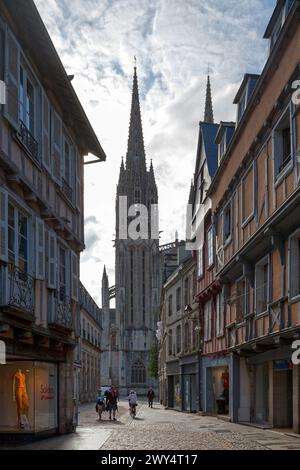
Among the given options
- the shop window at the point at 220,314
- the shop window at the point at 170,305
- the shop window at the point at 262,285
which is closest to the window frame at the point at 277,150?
the shop window at the point at 262,285

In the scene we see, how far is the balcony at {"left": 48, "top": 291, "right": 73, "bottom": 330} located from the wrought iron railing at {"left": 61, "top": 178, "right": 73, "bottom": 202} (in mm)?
2669

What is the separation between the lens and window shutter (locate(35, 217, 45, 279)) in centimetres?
1612

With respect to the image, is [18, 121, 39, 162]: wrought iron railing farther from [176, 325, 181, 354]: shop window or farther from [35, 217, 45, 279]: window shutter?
[176, 325, 181, 354]: shop window

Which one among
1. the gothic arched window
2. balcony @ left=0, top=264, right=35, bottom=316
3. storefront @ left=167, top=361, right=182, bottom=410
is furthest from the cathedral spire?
balcony @ left=0, top=264, right=35, bottom=316

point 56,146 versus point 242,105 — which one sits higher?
point 242,105

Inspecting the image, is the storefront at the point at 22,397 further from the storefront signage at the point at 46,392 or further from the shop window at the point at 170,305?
the shop window at the point at 170,305

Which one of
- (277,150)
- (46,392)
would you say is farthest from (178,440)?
(277,150)

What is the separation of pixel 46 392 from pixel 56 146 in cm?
613

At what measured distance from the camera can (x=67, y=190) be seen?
2009cm

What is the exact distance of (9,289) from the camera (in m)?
13.4

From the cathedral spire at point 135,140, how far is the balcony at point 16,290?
121109 millimetres

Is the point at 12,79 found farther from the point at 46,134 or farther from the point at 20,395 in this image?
the point at 20,395

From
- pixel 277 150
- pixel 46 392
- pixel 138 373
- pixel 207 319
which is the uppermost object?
pixel 277 150

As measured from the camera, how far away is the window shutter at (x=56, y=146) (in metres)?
18.3
